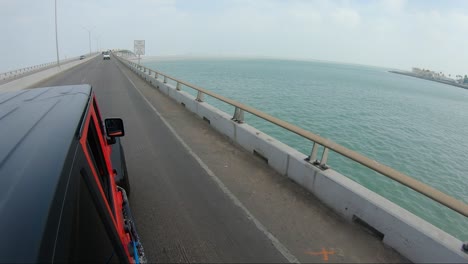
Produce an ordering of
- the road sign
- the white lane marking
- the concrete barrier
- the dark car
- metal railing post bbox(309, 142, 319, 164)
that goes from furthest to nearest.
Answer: the road sign → metal railing post bbox(309, 142, 319, 164) → the white lane marking → the concrete barrier → the dark car

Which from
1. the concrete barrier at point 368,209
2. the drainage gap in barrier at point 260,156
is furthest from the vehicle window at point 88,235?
the drainage gap in barrier at point 260,156

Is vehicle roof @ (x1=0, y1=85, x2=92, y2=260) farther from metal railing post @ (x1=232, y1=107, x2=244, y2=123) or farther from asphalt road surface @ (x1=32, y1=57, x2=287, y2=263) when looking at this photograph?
metal railing post @ (x1=232, y1=107, x2=244, y2=123)

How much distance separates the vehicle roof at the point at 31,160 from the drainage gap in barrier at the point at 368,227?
395 centimetres

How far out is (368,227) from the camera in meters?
4.00

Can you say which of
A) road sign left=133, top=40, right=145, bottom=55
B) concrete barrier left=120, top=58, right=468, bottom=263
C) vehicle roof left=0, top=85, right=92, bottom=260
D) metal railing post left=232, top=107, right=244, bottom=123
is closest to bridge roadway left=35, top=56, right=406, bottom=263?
concrete barrier left=120, top=58, right=468, bottom=263

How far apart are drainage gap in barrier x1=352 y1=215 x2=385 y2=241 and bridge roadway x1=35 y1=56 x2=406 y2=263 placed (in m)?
0.06

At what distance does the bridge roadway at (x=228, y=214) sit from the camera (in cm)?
362

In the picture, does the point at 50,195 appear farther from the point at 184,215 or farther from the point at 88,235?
the point at 184,215

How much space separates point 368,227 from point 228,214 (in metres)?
2.11

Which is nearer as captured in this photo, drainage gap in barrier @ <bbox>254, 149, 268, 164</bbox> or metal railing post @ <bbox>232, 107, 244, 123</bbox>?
drainage gap in barrier @ <bbox>254, 149, 268, 164</bbox>

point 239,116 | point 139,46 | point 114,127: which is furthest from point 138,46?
point 114,127

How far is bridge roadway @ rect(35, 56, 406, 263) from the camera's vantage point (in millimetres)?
3625

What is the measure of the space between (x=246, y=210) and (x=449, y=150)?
18536 mm

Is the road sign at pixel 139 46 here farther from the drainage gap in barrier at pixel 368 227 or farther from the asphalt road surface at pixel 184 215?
the drainage gap in barrier at pixel 368 227
